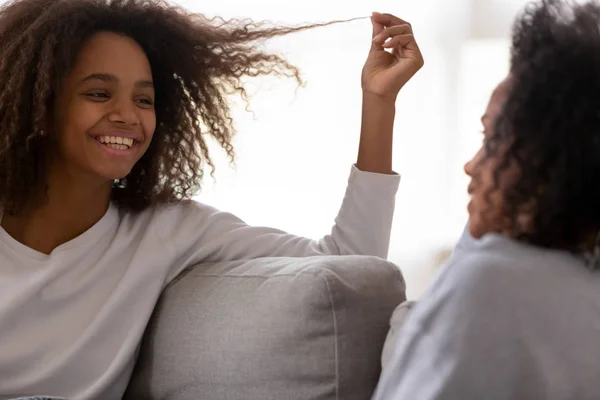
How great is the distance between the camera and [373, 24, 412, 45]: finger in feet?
5.42

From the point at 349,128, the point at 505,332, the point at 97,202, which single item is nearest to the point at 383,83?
the point at 97,202

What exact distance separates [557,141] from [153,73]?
1059mm

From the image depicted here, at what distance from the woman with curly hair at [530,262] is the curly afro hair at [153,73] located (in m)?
0.92

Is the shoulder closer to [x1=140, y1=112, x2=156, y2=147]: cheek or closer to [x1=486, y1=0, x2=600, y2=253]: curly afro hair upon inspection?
[x1=486, y1=0, x2=600, y2=253]: curly afro hair

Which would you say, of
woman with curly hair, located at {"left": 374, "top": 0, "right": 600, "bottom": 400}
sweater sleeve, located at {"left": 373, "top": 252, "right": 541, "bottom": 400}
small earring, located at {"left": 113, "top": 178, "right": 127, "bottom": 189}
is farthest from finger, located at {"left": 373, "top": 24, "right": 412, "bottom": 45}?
sweater sleeve, located at {"left": 373, "top": 252, "right": 541, "bottom": 400}

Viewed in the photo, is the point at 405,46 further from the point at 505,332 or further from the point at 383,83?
the point at 505,332

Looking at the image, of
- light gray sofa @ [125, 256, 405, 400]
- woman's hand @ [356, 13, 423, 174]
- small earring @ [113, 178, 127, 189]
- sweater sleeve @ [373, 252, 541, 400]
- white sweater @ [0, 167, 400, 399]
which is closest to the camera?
sweater sleeve @ [373, 252, 541, 400]

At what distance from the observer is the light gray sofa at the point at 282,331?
1.21 m

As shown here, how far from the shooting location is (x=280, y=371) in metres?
1.26

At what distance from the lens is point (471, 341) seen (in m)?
0.83

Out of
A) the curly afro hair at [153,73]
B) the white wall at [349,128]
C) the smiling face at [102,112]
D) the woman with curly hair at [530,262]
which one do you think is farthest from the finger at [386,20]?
the white wall at [349,128]

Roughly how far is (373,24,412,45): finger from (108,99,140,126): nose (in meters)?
0.44

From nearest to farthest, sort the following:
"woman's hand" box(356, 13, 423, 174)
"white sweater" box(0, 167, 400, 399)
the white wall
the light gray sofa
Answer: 1. the light gray sofa
2. "white sweater" box(0, 167, 400, 399)
3. "woman's hand" box(356, 13, 423, 174)
4. the white wall

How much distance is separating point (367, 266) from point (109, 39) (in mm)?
682
